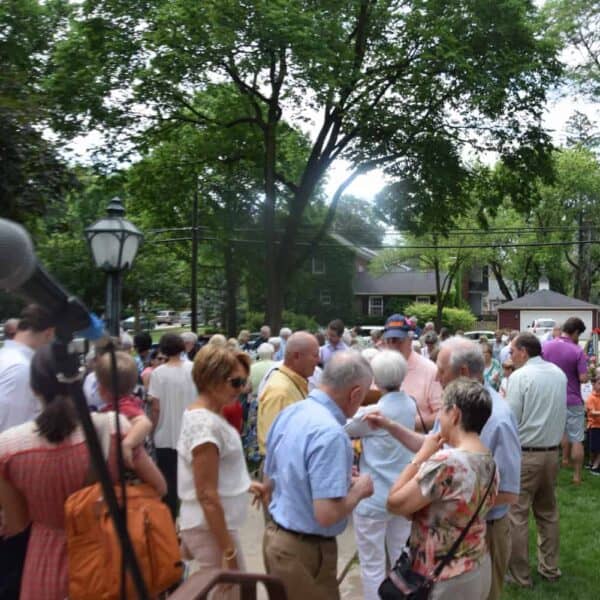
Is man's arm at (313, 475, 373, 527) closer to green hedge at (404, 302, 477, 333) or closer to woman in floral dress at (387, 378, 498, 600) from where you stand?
woman in floral dress at (387, 378, 498, 600)

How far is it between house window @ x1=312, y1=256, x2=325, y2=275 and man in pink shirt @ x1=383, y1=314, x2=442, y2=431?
4996cm

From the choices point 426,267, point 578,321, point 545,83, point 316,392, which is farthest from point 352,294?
point 316,392

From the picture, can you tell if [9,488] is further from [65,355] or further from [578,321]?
[578,321]

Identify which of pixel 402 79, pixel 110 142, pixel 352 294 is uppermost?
pixel 402 79

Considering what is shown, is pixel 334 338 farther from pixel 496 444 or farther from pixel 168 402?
pixel 496 444

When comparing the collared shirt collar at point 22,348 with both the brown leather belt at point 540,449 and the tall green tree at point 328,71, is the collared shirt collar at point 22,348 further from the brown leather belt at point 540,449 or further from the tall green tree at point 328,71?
the tall green tree at point 328,71

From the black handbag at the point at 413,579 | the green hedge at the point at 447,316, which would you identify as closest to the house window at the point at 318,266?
the green hedge at the point at 447,316

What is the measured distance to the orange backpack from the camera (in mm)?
3006

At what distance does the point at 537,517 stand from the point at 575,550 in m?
1.05

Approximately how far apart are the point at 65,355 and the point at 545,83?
22.6m

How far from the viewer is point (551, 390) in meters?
5.83

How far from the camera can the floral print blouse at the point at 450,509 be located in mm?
3070

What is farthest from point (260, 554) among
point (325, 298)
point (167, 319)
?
point (167, 319)

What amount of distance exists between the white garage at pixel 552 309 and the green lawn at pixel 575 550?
26.3m
